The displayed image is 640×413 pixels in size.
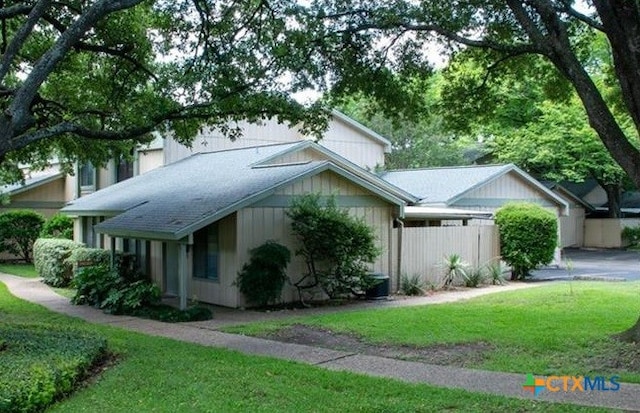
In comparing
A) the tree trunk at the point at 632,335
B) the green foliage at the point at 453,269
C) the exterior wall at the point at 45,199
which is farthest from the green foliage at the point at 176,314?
the exterior wall at the point at 45,199

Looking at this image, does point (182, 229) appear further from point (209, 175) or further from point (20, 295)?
point (20, 295)

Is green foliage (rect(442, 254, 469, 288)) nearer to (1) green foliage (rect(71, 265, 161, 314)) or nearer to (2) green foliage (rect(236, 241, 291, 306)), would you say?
(2) green foliage (rect(236, 241, 291, 306))

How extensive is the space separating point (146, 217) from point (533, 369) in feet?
37.0

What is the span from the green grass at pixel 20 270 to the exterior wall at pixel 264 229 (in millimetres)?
10379

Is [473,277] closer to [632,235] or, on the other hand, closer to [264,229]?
[264,229]

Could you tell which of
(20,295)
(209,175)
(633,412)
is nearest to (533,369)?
(633,412)

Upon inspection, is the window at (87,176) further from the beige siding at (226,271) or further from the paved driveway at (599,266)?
the paved driveway at (599,266)

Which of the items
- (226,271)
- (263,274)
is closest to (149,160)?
(226,271)

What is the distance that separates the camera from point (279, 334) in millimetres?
12078

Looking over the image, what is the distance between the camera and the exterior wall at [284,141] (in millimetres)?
25219

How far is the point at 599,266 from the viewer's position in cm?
2725

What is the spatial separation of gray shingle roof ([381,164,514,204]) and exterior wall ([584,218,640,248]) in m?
13.3

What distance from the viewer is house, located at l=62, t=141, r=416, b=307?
15.6 m

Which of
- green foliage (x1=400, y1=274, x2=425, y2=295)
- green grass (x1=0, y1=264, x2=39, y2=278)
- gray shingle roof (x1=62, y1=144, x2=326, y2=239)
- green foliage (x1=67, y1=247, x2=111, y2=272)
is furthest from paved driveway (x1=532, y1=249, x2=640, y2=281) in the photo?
green grass (x1=0, y1=264, x2=39, y2=278)
